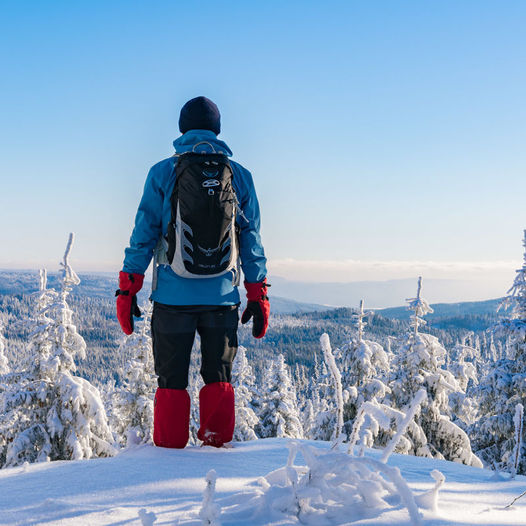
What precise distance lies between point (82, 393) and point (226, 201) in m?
11.1

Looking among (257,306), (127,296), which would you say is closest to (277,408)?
(257,306)

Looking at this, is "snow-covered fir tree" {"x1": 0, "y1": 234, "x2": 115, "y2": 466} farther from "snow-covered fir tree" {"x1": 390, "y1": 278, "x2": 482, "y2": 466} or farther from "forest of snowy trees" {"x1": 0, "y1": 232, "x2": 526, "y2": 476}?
"snow-covered fir tree" {"x1": 390, "y1": 278, "x2": 482, "y2": 466}

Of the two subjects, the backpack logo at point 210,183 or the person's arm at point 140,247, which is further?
the person's arm at point 140,247

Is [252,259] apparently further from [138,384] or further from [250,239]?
[138,384]

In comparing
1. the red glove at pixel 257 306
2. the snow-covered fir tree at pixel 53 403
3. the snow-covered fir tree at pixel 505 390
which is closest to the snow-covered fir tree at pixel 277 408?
the snow-covered fir tree at pixel 505 390

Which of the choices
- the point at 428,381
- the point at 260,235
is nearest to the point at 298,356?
the point at 428,381

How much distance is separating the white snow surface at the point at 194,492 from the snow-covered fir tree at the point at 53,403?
10.4 m

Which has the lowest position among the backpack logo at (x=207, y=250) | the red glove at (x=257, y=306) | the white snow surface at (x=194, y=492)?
the white snow surface at (x=194, y=492)

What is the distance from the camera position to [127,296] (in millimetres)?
3803

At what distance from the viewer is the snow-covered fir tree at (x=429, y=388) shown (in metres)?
14.9

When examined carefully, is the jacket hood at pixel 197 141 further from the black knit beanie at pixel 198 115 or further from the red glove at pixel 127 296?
the red glove at pixel 127 296

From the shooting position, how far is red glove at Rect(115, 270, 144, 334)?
378cm

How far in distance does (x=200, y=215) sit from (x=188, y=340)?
115cm

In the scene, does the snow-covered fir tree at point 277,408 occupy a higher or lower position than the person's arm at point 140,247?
lower
